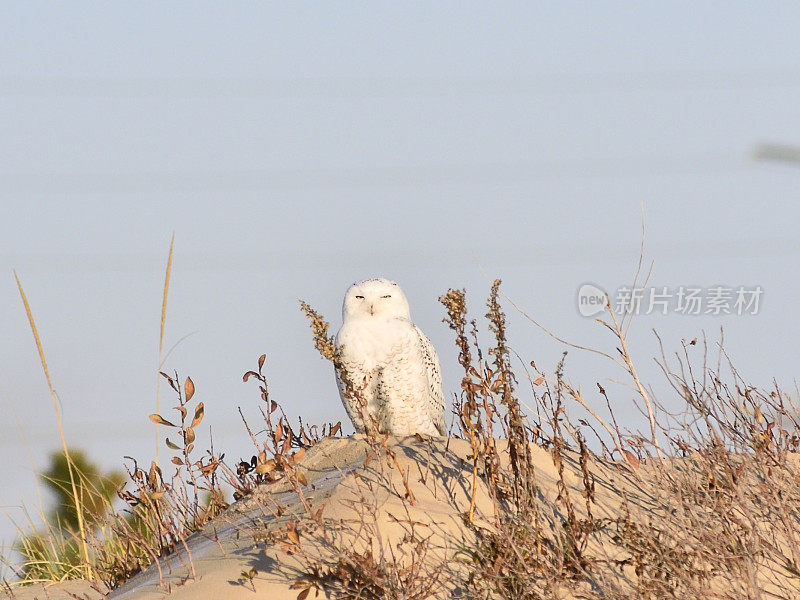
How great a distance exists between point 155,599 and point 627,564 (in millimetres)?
2188

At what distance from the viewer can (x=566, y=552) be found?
4.28m

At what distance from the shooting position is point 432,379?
6145 mm

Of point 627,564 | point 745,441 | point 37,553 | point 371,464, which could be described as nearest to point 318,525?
point 371,464

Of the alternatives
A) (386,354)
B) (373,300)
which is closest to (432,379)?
(386,354)

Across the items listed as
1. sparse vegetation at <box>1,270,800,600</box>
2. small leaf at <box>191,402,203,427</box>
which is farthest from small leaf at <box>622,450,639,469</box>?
small leaf at <box>191,402,203,427</box>

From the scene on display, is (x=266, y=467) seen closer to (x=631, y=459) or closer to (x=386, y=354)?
(x=386, y=354)

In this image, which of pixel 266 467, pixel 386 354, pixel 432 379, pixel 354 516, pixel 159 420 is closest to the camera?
pixel 354 516

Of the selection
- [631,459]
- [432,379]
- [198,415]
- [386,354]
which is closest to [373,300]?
[386,354]

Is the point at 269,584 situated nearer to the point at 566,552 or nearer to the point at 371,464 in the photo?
the point at 371,464

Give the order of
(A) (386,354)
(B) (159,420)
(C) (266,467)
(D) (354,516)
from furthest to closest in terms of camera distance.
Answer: (A) (386,354)
(B) (159,420)
(C) (266,467)
(D) (354,516)

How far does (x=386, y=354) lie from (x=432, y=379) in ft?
1.73

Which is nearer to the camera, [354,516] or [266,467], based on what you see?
[354,516]

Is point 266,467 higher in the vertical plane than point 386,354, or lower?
lower

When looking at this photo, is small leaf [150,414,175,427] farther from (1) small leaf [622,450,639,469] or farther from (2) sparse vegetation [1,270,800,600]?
(1) small leaf [622,450,639,469]
